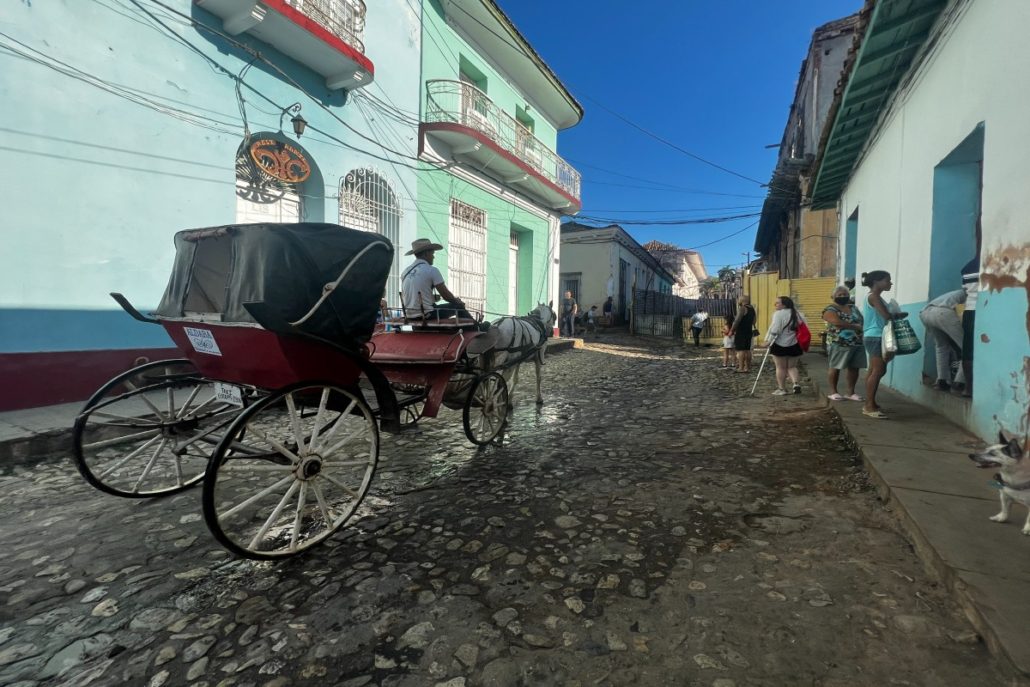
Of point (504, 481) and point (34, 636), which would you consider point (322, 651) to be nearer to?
point (34, 636)

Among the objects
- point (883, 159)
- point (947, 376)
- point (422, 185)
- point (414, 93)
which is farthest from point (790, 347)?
point (414, 93)

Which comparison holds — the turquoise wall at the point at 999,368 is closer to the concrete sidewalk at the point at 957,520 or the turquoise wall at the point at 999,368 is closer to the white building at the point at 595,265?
the concrete sidewalk at the point at 957,520

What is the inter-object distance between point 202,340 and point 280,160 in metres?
5.53

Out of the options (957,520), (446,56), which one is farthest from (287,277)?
(446,56)

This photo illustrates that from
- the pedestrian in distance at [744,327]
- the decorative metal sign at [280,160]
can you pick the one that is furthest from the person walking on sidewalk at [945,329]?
the decorative metal sign at [280,160]

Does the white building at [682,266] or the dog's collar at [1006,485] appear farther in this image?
the white building at [682,266]

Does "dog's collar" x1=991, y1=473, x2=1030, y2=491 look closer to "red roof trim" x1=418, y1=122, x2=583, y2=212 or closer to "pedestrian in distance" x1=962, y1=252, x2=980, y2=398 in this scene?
"pedestrian in distance" x1=962, y1=252, x2=980, y2=398

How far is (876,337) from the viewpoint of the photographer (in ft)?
16.1

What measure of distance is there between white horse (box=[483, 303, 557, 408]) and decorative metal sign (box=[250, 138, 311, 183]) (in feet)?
14.1

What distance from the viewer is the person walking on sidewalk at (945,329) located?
172 inches

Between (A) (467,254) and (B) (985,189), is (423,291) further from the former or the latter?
(A) (467,254)

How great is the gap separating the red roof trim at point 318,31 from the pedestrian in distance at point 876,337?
24.8 feet

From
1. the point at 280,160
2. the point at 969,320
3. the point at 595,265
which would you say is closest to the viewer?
the point at 969,320

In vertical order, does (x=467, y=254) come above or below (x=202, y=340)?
above
